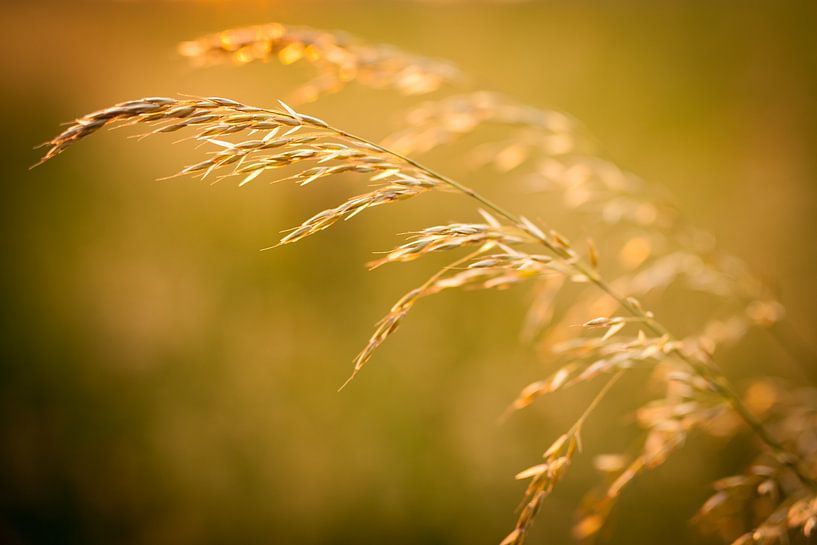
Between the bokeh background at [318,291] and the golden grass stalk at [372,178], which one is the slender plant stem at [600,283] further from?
the bokeh background at [318,291]

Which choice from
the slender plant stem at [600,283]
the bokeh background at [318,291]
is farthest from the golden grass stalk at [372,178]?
the bokeh background at [318,291]

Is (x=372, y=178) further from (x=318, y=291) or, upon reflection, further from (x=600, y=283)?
(x=318, y=291)

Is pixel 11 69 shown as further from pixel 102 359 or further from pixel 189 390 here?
pixel 189 390

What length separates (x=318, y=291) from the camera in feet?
8.02

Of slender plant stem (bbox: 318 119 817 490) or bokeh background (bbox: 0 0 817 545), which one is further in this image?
bokeh background (bbox: 0 0 817 545)

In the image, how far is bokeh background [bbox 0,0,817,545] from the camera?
2.02 meters

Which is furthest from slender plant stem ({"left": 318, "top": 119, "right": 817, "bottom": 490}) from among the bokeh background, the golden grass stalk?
the bokeh background

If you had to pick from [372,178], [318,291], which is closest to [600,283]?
[372,178]

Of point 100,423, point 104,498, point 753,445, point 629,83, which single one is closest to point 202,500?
point 104,498

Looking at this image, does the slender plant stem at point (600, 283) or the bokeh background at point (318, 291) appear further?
the bokeh background at point (318, 291)

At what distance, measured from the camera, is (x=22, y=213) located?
2791 millimetres

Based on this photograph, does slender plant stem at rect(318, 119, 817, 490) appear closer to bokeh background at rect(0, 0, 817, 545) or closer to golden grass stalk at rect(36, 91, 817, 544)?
golden grass stalk at rect(36, 91, 817, 544)

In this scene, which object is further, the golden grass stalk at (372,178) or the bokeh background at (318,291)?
the bokeh background at (318,291)

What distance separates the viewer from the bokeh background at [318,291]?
2021 millimetres
